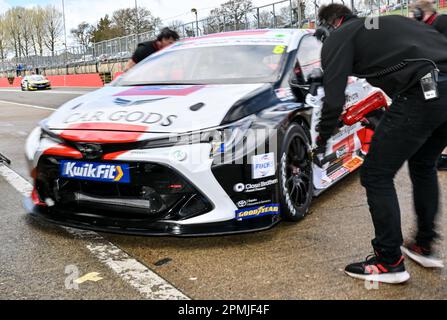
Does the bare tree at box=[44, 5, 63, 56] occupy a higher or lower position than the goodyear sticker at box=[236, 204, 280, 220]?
higher

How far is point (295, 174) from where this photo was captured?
136 inches

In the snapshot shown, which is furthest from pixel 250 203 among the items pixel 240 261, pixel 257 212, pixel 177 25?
pixel 177 25

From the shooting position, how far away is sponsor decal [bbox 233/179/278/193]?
2984 millimetres

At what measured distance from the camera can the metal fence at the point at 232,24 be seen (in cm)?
1705

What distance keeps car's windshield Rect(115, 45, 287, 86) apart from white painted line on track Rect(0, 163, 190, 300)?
55.7 inches

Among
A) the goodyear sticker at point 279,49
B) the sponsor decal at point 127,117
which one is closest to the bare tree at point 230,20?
the goodyear sticker at point 279,49

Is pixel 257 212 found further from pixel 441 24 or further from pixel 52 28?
pixel 52 28

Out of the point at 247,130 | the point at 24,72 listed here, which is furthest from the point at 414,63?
the point at 24,72

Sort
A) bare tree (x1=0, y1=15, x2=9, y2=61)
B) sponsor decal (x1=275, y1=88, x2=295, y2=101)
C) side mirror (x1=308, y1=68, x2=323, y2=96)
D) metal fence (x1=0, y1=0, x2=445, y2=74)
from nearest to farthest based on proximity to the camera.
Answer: sponsor decal (x1=275, y1=88, x2=295, y2=101) → side mirror (x1=308, y1=68, x2=323, y2=96) → metal fence (x1=0, y1=0, x2=445, y2=74) → bare tree (x1=0, y1=15, x2=9, y2=61)

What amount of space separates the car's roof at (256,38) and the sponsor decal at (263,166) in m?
1.29

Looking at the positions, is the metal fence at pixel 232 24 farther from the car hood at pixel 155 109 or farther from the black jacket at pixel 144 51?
the car hood at pixel 155 109

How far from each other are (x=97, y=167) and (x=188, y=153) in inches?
23.0

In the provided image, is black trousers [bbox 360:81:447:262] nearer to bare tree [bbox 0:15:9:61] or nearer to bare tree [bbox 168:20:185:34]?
bare tree [bbox 168:20:185:34]

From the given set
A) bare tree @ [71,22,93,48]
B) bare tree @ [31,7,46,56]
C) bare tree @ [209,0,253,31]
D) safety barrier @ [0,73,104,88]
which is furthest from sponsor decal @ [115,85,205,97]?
bare tree @ [31,7,46,56]
